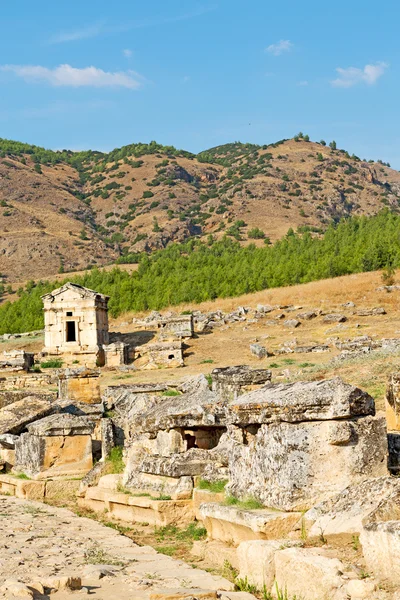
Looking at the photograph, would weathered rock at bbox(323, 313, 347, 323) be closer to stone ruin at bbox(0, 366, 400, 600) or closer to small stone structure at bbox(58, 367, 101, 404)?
small stone structure at bbox(58, 367, 101, 404)

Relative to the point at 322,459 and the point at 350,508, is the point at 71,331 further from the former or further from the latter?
the point at 350,508

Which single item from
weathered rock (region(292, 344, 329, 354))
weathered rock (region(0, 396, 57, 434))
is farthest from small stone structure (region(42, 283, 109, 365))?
weathered rock (region(0, 396, 57, 434))

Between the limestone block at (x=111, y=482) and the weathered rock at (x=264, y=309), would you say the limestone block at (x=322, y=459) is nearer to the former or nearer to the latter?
the limestone block at (x=111, y=482)

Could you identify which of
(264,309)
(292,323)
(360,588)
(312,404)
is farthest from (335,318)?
(360,588)

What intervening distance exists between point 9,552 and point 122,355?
96.5 ft

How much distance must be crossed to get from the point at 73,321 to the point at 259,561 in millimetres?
34219

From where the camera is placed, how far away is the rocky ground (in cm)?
532

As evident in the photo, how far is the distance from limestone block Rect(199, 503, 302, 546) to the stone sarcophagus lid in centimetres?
402

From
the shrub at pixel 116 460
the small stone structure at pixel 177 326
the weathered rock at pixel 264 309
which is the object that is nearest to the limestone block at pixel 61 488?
the shrub at pixel 116 460

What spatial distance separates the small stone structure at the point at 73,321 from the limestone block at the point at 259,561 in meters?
32.7

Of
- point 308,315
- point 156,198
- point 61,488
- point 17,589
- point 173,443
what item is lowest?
point 61,488

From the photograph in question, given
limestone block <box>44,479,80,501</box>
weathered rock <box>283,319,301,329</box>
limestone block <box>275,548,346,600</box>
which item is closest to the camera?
limestone block <box>275,548,346,600</box>

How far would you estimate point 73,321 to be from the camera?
1524 inches

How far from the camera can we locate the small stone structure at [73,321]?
3816 cm
